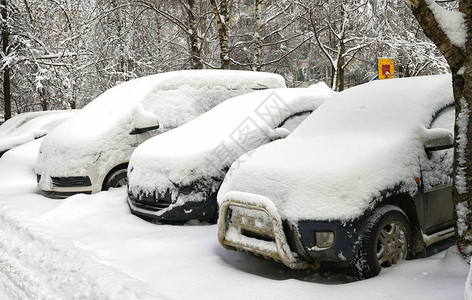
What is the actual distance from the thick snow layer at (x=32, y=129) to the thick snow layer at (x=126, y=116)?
140 inches

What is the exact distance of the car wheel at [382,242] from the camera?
331cm

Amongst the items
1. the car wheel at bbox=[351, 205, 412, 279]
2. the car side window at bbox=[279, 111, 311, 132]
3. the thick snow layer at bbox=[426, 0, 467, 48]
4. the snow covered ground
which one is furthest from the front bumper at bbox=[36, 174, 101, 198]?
the thick snow layer at bbox=[426, 0, 467, 48]

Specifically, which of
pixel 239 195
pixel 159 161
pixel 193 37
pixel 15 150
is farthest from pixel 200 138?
pixel 193 37

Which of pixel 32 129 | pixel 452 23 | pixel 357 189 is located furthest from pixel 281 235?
pixel 32 129

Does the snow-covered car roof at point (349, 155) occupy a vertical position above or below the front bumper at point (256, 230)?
above

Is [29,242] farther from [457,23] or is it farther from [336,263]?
[457,23]

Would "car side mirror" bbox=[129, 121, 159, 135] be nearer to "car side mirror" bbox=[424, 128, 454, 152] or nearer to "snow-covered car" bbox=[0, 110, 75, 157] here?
"car side mirror" bbox=[424, 128, 454, 152]

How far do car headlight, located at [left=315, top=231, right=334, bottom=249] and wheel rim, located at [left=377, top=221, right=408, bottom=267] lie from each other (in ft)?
1.36

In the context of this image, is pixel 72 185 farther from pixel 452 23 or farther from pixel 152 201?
pixel 452 23

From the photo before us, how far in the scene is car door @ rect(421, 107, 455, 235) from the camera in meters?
3.75

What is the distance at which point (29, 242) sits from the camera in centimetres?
491

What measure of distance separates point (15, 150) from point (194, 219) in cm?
561

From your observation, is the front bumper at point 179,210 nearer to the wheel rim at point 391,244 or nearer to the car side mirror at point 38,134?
the wheel rim at point 391,244

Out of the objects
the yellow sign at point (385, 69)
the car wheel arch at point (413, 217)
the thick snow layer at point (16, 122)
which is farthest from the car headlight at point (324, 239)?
the thick snow layer at point (16, 122)
